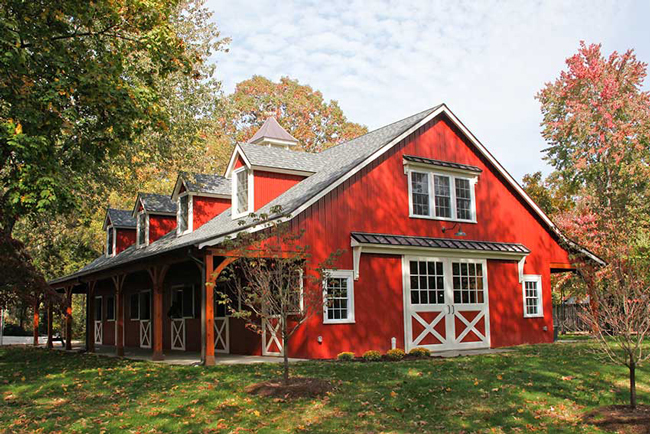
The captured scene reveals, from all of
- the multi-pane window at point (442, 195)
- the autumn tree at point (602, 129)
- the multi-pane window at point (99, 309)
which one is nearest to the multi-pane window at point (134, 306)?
the multi-pane window at point (99, 309)

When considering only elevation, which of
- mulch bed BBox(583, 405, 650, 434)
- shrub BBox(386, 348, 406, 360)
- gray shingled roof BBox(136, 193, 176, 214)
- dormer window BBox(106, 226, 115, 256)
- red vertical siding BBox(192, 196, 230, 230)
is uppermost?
gray shingled roof BBox(136, 193, 176, 214)

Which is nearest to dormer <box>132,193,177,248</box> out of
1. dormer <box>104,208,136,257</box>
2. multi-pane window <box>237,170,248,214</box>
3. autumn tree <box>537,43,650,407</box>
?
dormer <box>104,208,136,257</box>

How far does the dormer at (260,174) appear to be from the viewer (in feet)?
58.5

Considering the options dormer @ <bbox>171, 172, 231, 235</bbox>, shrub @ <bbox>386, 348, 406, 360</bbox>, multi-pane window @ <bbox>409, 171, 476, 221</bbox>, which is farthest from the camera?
dormer @ <bbox>171, 172, 231, 235</bbox>

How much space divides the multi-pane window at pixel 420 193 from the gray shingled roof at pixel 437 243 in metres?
0.91

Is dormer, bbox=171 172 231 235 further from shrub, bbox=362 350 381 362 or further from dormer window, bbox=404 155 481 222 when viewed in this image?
shrub, bbox=362 350 381 362

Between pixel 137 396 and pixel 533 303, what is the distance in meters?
13.5

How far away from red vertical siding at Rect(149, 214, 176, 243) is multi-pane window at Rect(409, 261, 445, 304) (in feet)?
36.3

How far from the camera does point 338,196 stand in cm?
1612

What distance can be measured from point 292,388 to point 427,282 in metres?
8.37

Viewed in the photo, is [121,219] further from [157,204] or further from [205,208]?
[205,208]

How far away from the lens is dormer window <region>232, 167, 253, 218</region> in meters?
18.3

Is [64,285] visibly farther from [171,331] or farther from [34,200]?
[34,200]

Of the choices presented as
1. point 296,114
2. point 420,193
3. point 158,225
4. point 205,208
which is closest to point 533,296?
point 420,193
